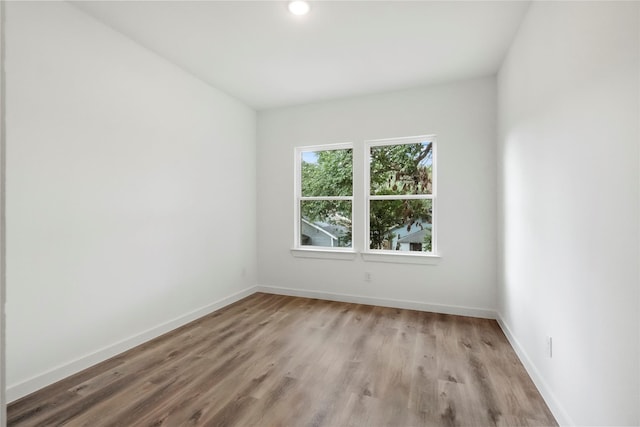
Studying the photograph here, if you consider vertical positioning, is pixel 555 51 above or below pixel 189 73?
below

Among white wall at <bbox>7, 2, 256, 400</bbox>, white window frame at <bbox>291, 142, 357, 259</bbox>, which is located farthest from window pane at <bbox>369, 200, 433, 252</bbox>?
white wall at <bbox>7, 2, 256, 400</bbox>

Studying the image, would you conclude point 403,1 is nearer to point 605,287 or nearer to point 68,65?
point 605,287

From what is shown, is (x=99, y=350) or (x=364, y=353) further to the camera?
(x=364, y=353)

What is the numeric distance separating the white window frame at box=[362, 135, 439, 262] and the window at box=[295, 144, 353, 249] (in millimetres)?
226

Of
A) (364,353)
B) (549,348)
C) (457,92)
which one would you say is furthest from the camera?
(457,92)

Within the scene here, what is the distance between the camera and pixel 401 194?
3.84 metres

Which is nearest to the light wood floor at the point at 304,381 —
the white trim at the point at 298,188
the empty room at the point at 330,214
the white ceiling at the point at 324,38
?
the empty room at the point at 330,214

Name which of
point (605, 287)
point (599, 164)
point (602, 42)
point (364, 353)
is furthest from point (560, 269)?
point (364, 353)

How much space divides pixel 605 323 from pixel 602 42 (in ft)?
3.95

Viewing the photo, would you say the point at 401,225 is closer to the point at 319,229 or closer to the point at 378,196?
Result: the point at 378,196

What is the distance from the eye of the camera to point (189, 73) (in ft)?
10.6

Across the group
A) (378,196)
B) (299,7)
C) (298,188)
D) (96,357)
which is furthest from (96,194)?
(378,196)

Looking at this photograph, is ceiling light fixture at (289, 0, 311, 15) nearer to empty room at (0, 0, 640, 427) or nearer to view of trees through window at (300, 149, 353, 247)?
empty room at (0, 0, 640, 427)

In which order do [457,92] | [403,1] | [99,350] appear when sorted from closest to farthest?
[403,1] → [99,350] → [457,92]
